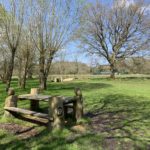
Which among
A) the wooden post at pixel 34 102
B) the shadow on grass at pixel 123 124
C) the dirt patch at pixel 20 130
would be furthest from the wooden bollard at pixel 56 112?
the wooden post at pixel 34 102

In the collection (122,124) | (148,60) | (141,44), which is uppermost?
(141,44)

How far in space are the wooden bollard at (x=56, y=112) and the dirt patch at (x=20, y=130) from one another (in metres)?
0.52

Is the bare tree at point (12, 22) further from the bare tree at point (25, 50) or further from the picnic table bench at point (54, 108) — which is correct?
the picnic table bench at point (54, 108)

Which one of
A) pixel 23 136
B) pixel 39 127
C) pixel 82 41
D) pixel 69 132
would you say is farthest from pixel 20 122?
pixel 82 41

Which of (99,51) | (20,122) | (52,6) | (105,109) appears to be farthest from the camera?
(99,51)

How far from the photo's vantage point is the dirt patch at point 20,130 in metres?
5.70

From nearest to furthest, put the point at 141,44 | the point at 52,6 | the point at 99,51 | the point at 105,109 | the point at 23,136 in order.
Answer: the point at 23,136, the point at 105,109, the point at 52,6, the point at 141,44, the point at 99,51

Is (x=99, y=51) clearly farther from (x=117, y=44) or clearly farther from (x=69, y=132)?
(x=69, y=132)

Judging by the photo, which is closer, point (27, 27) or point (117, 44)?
point (27, 27)

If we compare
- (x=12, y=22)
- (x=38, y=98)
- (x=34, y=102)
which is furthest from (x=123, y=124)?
(x=12, y=22)

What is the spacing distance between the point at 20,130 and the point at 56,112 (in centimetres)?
113

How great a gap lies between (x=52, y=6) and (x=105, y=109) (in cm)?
928

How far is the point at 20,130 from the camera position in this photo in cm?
613

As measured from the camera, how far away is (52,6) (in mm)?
15789
